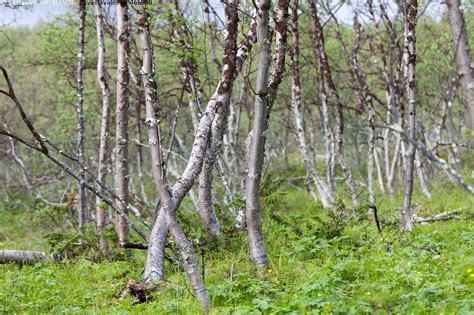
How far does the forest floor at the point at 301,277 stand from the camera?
4883 millimetres

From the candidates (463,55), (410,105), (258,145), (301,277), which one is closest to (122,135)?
(258,145)

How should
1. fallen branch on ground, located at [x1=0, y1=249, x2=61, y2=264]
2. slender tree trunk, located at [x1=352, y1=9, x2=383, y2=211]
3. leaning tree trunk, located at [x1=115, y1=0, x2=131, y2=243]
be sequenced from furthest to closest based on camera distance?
slender tree trunk, located at [x1=352, y1=9, x2=383, y2=211] < leaning tree trunk, located at [x1=115, y1=0, x2=131, y2=243] < fallen branch on ground, located at [x1=0, y1=249, x2=61, y2=264]

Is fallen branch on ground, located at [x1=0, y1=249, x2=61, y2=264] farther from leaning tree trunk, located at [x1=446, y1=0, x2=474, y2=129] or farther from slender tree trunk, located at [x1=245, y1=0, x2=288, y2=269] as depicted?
leaning tree trunk, located at [x1=446, y1=0, x2=474, y2=129]

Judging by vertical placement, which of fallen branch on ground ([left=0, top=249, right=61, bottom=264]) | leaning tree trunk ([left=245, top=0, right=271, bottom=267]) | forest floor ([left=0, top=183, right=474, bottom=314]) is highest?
leaning tree trunk ([left=245, top=0, right=271, bottom=267])

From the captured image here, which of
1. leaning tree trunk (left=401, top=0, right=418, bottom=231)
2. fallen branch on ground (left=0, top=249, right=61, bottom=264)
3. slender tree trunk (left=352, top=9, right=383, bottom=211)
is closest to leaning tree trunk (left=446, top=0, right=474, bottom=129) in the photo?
leaning tree trunk (left=401, top=0, right=418, bottom=231)

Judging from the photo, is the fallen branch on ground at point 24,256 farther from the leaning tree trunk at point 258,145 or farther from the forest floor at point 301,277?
the leaning tree trunk at point 258,145

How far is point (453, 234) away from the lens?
813 cm

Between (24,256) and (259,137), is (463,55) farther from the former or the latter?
(24,256)

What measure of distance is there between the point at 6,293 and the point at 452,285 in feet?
15.7

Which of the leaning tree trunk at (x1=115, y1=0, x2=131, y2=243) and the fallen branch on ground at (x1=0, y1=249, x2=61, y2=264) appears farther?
the leaning tree trunk at (x1=115, y1=0, x2=131, y2=243)

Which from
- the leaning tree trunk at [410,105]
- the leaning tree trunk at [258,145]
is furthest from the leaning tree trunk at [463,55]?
the leaning tree trunk at [410,105]

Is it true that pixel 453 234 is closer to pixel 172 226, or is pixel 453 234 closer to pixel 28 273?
pixel 172 226

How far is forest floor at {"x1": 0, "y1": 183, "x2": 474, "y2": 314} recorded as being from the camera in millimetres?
4883

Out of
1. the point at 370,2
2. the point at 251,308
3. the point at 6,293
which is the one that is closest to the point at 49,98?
the point at 370,2
